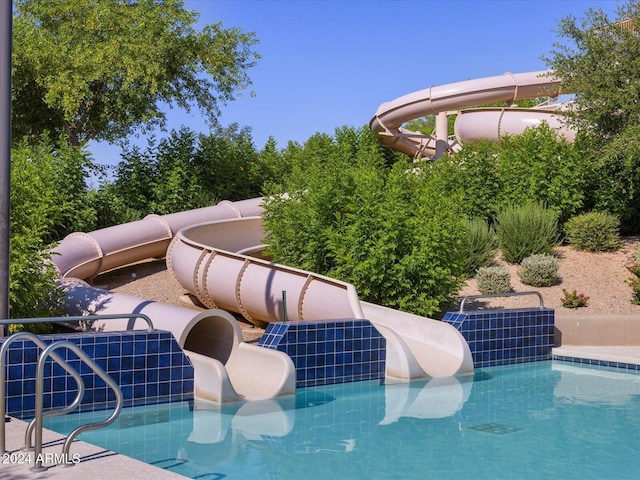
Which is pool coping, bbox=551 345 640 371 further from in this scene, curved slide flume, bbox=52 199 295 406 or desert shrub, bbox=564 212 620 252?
curved slide flume, bbox=52 199 295 406

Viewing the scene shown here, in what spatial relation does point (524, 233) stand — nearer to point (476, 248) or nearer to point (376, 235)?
point (476, 248)

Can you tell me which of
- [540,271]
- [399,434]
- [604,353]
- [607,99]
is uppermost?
[607,99]

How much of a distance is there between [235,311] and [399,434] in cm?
676

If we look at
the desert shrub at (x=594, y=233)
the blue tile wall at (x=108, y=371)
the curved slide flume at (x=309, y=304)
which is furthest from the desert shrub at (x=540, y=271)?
the blue tile wall at (x=108, y=371)

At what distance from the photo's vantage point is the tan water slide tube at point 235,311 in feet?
33.5

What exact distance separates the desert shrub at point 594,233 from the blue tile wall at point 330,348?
29.4 feet

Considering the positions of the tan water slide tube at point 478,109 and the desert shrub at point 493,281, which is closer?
the desert shrub at point 493,281

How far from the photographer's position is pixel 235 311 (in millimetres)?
14531

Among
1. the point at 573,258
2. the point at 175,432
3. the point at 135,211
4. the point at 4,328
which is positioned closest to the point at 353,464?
the point at 175,432

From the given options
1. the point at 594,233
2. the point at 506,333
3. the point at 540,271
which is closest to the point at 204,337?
the point at 506,333

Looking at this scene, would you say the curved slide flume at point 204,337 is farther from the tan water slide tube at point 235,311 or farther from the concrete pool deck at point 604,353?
the concrete pool deck at point 604,353

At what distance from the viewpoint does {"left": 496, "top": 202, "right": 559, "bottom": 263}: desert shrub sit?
58.6 ft

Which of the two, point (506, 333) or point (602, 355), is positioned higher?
point (506, 333)

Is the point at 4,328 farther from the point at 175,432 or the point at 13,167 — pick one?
the point at 13,167
